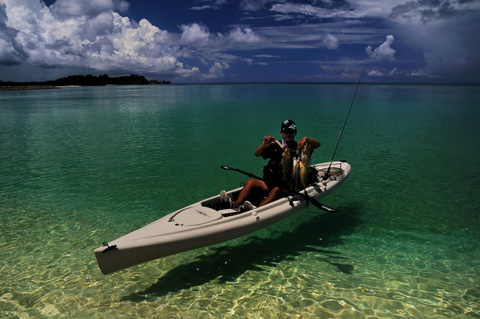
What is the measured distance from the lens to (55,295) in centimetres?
596

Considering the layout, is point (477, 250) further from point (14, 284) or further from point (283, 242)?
point (14, 284)

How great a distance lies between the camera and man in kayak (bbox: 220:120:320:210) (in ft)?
25.2

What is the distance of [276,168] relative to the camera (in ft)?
26.5

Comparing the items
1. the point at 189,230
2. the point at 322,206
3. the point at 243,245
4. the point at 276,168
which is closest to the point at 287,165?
the point at 276,168

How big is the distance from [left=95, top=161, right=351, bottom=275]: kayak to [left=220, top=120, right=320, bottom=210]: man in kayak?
0.27 meters

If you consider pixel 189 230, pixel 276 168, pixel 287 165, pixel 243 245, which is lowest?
pixel 243 245

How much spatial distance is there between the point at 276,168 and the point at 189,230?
298 centimetres

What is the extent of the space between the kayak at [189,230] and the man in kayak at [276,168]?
27cm

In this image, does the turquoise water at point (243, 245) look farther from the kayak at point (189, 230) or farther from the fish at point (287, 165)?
the fish at point (287, 165)

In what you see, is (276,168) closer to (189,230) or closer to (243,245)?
(243,245)

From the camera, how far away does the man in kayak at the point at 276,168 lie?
25.2ft

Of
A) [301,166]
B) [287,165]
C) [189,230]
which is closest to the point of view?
[189,230]

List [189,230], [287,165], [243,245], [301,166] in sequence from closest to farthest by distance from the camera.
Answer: [189,230], [243,245], [287,165], [301,166]

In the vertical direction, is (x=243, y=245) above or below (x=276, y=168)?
below
